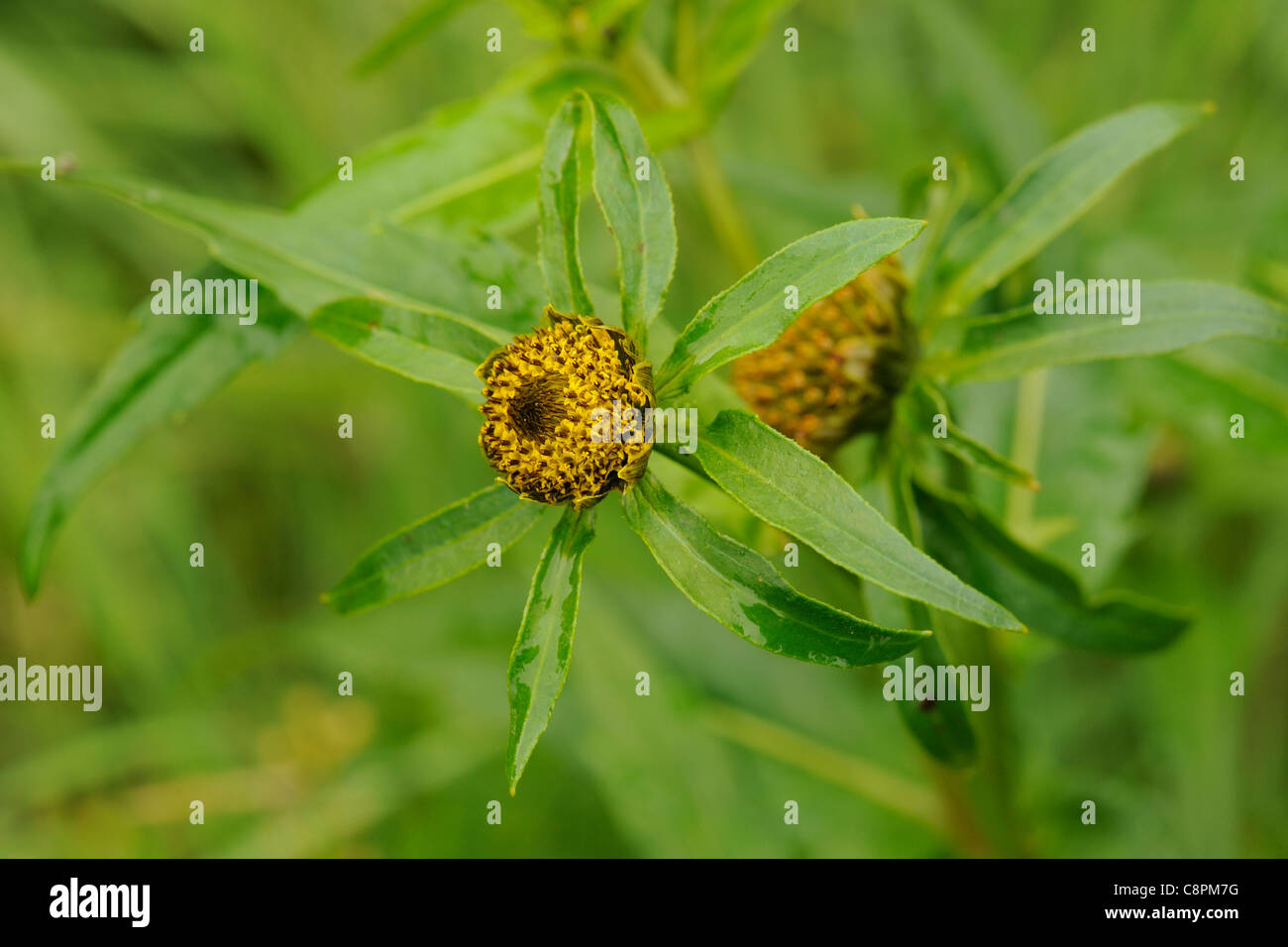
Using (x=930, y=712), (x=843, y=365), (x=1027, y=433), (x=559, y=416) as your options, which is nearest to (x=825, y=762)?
(x=1027, y=433)

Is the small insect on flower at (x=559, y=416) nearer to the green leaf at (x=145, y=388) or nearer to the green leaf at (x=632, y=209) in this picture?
the green leaf at (x=632, y=209)

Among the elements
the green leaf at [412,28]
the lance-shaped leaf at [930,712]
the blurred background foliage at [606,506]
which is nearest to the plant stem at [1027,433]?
the blurred background foliage at [606,506]

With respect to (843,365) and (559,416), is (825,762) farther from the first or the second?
(559,416)

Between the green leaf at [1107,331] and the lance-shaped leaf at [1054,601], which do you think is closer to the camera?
the green leaf at [1107,331]

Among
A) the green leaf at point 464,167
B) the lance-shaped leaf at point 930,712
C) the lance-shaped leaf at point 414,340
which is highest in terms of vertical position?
the green leaf at point 464,167
